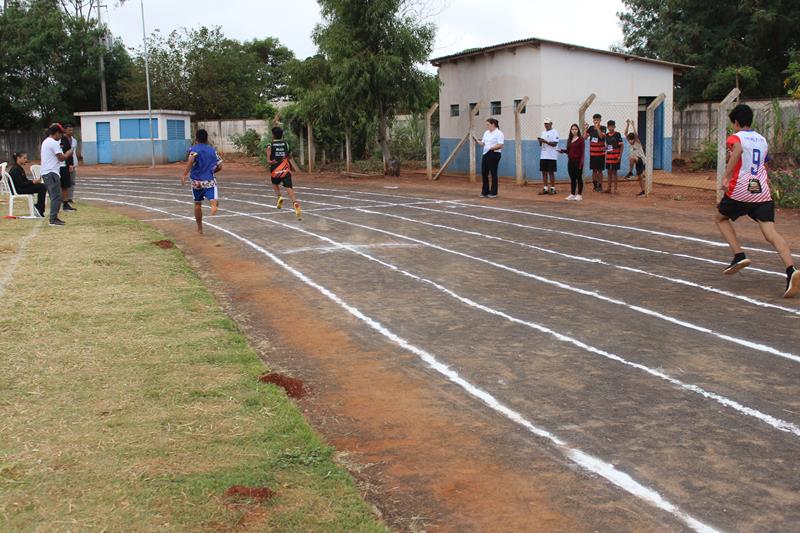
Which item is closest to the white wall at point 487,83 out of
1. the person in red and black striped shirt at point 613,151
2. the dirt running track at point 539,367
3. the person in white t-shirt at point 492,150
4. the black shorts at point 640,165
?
the person in red and black striped shirt at point 613,151

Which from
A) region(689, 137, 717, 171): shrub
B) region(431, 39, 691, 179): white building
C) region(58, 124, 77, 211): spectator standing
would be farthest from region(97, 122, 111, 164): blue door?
region(689, 137, 717, 171): shrub

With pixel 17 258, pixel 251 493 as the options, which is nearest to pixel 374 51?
pixel 17 258

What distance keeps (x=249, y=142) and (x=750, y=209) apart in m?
35.5

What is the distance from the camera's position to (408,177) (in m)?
29.8

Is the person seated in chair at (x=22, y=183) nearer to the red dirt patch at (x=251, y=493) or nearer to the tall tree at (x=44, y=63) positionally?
the red dirt patch at (x=251, y=493)

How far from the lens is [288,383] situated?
242 inches

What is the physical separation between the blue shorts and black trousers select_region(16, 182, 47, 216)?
14.6ft

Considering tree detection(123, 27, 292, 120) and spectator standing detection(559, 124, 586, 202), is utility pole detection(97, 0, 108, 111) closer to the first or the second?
tree detection(123, 27, 292, 120)

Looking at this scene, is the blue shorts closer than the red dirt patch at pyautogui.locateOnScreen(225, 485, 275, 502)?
No

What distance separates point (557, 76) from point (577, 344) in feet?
→ 64.7

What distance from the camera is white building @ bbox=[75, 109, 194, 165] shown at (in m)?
44.1

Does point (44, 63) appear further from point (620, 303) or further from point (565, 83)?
point (620, 303)

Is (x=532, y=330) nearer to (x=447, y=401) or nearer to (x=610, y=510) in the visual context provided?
(x=447, y=401)

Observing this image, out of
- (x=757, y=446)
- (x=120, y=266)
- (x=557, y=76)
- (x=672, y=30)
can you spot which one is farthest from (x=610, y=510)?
(x=672, y=30)
